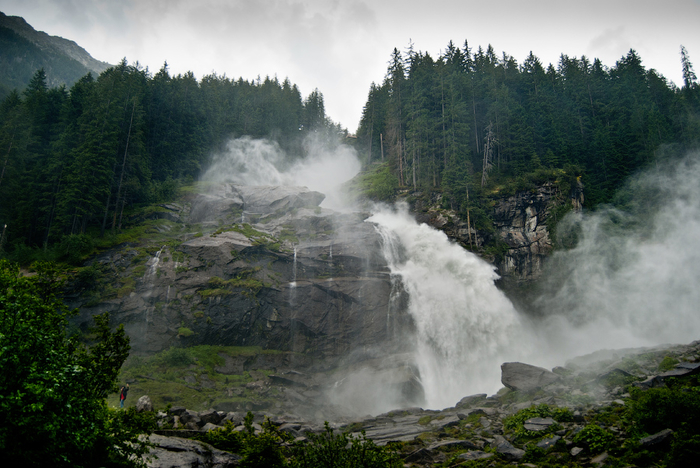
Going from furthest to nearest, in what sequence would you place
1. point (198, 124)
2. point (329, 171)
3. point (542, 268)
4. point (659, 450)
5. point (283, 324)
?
1. point (329, 171)
2. point (198, 124)
3. point (542, 268)
4. point (283, 324)
5. point (659, 450)

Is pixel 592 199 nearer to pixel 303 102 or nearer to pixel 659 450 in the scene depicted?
pixel 659 450

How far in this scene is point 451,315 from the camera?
33.8 metres

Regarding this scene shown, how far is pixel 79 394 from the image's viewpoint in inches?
317

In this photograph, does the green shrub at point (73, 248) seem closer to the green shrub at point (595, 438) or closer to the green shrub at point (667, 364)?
the green shrub at point (595, 438)

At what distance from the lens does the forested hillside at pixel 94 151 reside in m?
34.2

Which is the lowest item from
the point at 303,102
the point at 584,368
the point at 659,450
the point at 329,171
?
the point at 659,450

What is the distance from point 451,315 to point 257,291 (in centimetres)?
1862

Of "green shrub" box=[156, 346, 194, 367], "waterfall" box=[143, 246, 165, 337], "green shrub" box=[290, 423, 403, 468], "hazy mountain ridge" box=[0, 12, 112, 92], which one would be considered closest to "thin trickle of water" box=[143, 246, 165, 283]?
"waterfall" box=[143, 246, 165, 337]

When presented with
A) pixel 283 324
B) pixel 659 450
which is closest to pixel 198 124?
pixel 283 324

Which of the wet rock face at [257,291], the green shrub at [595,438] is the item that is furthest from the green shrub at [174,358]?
the green shrub at [595,438]

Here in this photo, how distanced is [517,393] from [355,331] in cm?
1464

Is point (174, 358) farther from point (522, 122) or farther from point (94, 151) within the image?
point (522, 122)

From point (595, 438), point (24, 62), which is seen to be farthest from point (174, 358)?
point (24, 62)

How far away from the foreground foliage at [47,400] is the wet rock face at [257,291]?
21.2m
